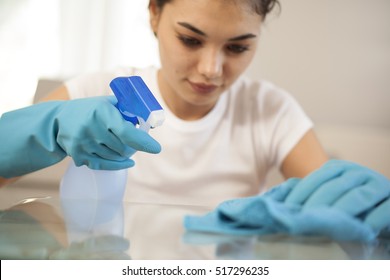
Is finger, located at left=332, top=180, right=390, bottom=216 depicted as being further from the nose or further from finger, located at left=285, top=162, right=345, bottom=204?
the nose

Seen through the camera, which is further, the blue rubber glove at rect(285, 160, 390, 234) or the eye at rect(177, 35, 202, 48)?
the eye at rect(177, 35, 202, 48)

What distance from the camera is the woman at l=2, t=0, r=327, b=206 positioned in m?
0.98

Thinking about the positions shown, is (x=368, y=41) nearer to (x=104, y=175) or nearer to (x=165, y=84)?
(x=165, y=84)

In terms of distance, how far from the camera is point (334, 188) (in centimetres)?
62

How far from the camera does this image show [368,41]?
147 centimetres

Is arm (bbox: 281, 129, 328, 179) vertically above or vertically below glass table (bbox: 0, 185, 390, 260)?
below

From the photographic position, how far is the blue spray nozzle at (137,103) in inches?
24.2

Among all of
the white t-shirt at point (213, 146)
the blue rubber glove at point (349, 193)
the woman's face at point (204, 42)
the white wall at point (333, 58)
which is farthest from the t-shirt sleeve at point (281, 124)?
the blue rubber glove at point (349, 193)

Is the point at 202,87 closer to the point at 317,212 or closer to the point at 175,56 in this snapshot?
the point at 175,56

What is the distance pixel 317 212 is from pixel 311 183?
0.08 m

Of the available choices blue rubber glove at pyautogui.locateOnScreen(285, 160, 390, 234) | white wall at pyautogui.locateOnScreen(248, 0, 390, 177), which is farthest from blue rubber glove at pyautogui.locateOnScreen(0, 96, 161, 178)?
white wall at pyautogui.locateOnScreen(248, 0, 390, 177)

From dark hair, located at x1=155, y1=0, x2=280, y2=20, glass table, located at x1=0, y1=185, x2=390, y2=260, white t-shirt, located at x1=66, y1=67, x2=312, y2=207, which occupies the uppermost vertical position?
dark hair, located at x1=155, y1=0, x2=280, y2=20

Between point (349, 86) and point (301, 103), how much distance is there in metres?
0.16
